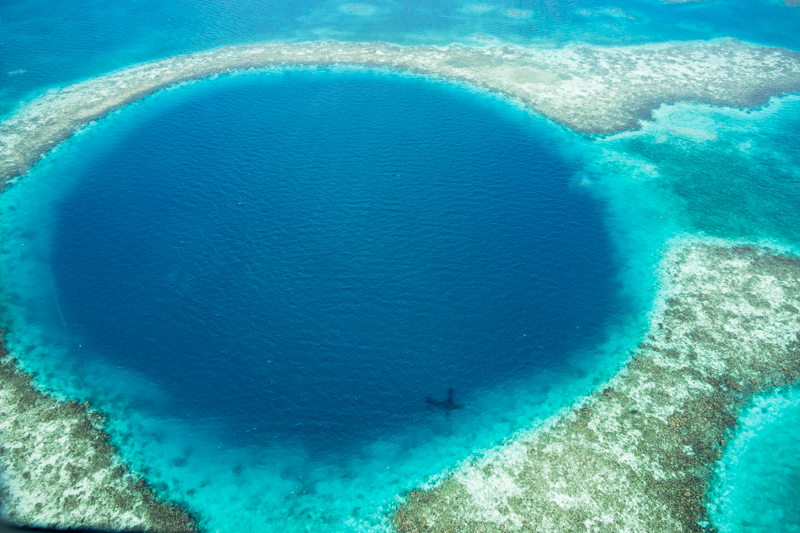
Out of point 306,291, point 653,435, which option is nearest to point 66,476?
point 306,291

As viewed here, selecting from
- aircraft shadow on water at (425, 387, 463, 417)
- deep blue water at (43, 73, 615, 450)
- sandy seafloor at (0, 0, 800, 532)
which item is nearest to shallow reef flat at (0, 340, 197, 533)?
sandy seafloor at (0, 0, 800, 532)

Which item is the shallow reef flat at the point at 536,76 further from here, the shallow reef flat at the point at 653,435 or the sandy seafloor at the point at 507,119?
the shallow reef flat at the point at 653,435

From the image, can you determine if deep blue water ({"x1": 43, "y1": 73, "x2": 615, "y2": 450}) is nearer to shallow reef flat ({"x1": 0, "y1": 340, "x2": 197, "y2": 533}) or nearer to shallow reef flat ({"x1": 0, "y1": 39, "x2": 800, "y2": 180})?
shallow reef flat ({"x1": 0, "y1": 340, "x2": 197, "y2": 533})

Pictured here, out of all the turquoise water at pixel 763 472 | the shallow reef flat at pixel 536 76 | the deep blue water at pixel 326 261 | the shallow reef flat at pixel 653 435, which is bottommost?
the turquoise water at pixel 763 472

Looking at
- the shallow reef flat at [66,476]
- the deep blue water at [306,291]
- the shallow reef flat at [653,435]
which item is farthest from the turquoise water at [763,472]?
the shallow reef flat at [66,476]

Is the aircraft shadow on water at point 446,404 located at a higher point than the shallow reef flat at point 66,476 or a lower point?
lower
